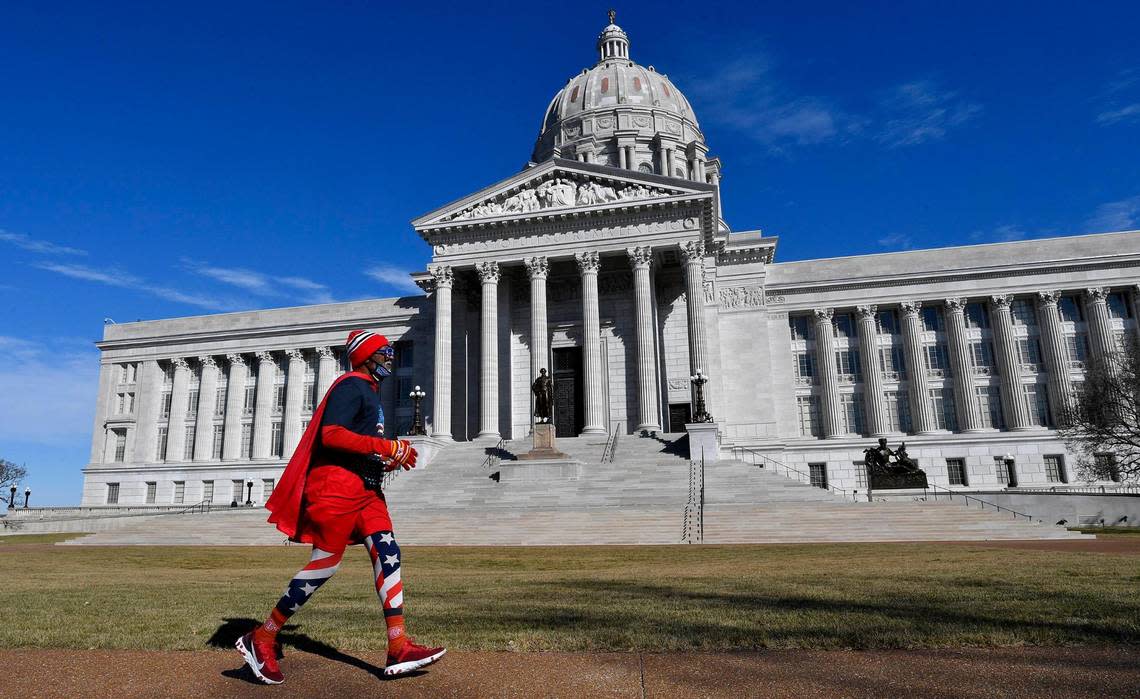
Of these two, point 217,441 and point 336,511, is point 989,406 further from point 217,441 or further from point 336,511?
point 217,441

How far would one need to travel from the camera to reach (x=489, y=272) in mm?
43656

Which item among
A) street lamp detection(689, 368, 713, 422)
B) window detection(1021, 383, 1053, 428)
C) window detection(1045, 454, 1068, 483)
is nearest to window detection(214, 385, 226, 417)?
street lamp detection(689, 368, 713, 422)

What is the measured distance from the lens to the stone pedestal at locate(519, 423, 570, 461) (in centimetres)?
3359

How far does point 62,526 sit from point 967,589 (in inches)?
1568

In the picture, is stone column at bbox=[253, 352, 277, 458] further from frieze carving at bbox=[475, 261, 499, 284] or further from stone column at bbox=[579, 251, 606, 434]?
stone column at bbox=[579, 251, 606, 434]

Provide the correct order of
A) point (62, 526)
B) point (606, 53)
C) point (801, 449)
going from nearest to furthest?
point (62, 526) → point (801, 449) → point (606, 53)

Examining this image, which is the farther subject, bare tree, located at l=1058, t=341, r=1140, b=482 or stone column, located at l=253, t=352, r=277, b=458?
stone column, located at l=253, t=352, r=277, b=458

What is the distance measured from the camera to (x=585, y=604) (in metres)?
7.91

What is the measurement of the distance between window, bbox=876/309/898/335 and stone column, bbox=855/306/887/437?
1.92ft

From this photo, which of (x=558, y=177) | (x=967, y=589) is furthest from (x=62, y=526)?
(x=967, y=589)

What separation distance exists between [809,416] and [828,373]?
307 cm

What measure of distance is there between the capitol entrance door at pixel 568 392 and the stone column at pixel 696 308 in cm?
783

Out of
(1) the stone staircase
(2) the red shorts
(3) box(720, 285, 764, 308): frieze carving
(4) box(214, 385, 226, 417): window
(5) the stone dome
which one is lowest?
(1) the stone staircase

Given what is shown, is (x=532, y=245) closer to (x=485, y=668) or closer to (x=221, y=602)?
(x=221, y=602)
